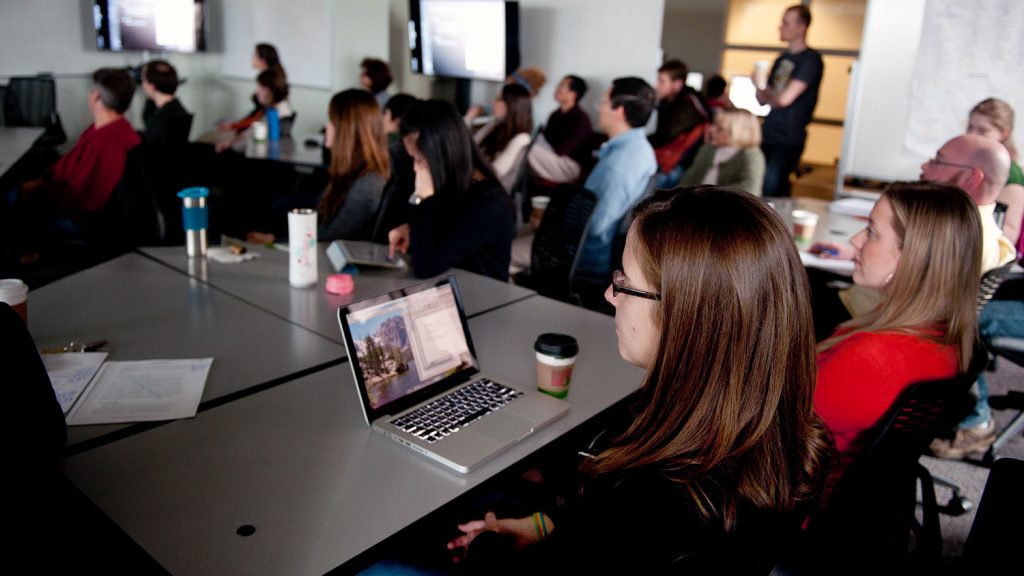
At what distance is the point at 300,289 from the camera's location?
223cm

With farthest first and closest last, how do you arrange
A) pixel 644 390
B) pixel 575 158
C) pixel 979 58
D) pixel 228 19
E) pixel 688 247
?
pixel 228 19 → pixel 575 158 → pixel 979 58 → pixel 644 390 → pixel 688 247

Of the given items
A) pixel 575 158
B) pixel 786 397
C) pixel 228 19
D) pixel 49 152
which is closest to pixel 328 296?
pixel 786 397

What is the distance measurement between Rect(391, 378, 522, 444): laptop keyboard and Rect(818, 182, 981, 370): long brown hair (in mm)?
774

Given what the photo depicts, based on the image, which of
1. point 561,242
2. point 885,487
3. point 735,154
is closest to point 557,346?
point 885,487

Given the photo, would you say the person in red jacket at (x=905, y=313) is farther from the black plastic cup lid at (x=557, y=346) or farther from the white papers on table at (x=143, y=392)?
the white papers on table at (x=143, y=392)

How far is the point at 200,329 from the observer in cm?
190

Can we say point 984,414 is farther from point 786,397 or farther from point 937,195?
point 786,397

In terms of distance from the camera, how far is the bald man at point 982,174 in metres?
2.64

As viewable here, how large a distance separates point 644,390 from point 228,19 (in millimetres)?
7733

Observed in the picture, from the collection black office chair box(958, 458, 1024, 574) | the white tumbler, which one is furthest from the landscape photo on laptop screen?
black office chair box(958, 458, 1024, 574)

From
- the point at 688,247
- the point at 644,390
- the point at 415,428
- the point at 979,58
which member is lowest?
the point at 415,428

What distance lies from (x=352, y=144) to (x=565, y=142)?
8.13ft

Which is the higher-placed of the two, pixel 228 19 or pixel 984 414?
pixel 228 19

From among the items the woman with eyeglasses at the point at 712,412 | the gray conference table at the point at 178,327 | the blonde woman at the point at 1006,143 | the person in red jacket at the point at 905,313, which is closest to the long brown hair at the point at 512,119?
the blonde woman at the point at 1006,143
